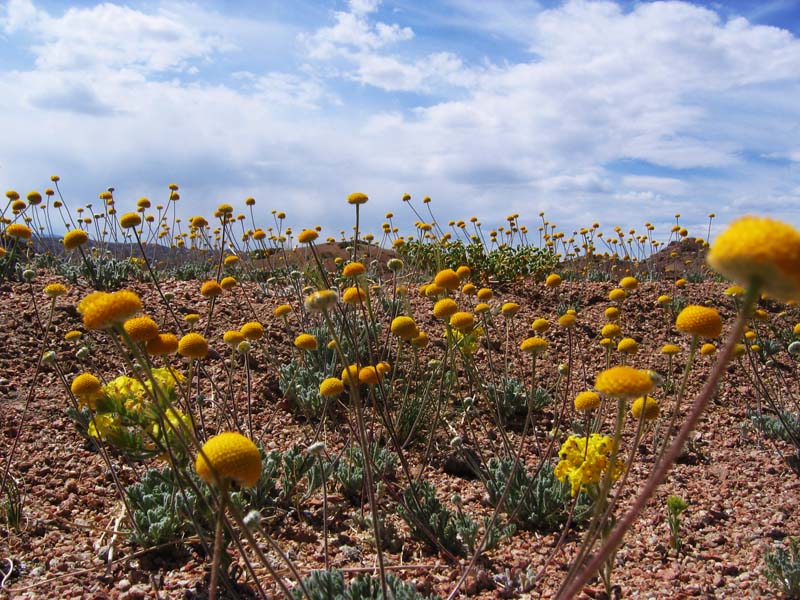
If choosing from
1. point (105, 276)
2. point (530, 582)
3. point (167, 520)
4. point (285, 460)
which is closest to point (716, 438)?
point (530, 582)

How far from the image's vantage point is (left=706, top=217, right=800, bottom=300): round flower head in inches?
46.6

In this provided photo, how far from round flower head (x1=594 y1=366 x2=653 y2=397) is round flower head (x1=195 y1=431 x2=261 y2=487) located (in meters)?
1.10

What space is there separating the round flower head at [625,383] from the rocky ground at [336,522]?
5.21 feet

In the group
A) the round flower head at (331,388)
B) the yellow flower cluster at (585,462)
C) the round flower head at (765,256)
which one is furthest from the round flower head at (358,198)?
the round flower head at (765,256)

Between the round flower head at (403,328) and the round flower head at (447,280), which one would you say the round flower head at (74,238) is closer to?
the round flower head at (403,328)

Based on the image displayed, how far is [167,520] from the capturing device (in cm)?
321

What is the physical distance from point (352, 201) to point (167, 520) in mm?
2151

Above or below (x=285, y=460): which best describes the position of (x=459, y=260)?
above

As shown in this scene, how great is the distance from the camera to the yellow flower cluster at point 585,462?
3.08 meters

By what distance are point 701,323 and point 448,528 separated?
1.89 m

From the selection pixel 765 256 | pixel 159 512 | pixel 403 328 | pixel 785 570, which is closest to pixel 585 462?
pixel 785 570

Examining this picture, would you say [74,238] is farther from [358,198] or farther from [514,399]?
[514,399]

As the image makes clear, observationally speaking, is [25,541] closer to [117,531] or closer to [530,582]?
[117,531]

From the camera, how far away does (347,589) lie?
2.63 meters
